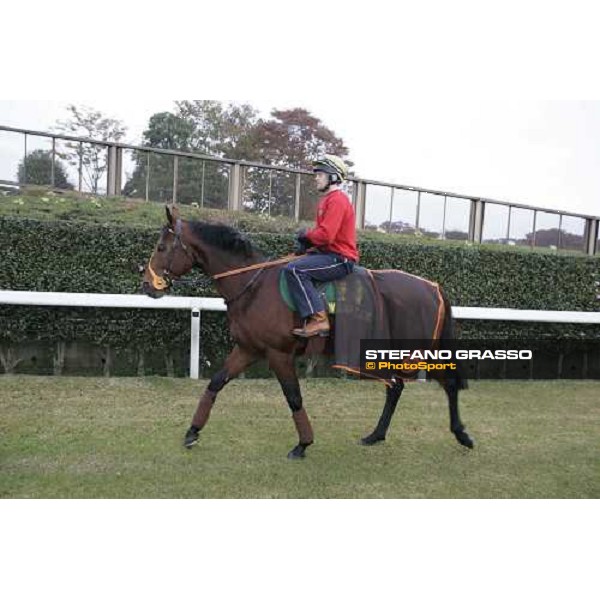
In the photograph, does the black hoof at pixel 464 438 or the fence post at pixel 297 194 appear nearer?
the black hoof at pixel 464 438

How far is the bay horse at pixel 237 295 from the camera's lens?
4.57 metres

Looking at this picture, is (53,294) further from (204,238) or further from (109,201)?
(109,201)

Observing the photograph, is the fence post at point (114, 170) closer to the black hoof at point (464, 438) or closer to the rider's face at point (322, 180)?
the rider's face at point (322, 180)

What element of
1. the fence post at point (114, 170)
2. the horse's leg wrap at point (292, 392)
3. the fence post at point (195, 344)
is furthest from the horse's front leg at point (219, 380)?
the fence post at point (114, 170)

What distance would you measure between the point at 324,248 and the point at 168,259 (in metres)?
1.37

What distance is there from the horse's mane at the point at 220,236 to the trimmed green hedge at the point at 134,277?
2.79m

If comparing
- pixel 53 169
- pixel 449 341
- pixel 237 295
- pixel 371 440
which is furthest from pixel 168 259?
pixel 53 169

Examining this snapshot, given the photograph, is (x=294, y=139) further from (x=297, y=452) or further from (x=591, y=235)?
(x=297, y=452)

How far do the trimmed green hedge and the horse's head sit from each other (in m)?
2.89

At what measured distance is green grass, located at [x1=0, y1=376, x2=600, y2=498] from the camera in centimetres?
402

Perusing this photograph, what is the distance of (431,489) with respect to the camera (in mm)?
4156

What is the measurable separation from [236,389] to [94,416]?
6.56 ft

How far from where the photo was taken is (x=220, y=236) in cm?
473

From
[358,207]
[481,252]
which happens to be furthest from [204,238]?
[358,207]
